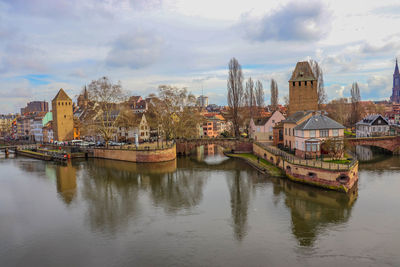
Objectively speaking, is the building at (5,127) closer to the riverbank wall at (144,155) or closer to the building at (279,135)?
the riverbank wall at (144,155)

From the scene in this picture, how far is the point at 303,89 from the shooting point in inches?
2243

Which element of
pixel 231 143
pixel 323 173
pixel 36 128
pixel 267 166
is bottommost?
pixel 267 166

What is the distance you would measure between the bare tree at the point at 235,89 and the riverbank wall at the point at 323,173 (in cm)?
2443

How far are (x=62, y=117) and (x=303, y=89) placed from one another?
206 feet

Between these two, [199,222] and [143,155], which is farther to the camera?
[143,155]

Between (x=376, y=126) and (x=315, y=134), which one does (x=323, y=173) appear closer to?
(x=315, y=134)

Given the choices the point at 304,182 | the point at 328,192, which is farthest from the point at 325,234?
the point at 304,182

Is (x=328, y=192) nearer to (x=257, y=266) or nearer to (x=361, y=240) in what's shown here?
(x=361, y=240)

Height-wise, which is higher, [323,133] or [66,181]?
[323,133]

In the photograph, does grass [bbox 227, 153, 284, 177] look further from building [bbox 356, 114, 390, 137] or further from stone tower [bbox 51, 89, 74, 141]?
stone tower [bbox 51, 89, 74, 141]

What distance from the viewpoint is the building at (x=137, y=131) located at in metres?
77.2

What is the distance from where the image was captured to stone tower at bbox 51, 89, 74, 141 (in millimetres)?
84625

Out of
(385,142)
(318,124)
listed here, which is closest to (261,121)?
(385,142)

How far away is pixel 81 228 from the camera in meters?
23.4
